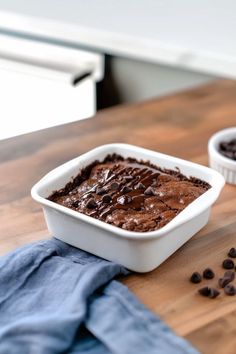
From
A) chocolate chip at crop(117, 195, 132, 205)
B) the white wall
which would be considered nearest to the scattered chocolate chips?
chocolate chip at crop(117, 195, 132, 205)

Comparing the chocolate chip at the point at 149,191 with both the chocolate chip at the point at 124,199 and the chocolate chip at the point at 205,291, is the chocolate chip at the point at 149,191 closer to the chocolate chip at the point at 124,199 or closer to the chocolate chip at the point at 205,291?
the chocolate chip at the point at 124,199

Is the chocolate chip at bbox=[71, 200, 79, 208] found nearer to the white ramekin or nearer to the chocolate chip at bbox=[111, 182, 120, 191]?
the chocolate chip at bbox=[111, 182, 120, 191]

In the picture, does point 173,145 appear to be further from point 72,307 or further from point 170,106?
point 72,307

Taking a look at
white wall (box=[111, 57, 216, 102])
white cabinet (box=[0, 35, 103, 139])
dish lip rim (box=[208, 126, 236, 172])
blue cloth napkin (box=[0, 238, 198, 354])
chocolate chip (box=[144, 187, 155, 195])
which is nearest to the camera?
blue cloth napkin (box=[0, 238, 198, 354])

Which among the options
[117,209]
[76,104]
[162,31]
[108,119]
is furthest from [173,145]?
[76,104]

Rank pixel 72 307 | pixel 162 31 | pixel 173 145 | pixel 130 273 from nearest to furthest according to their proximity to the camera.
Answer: pixel 72 307
pixel 130 273
pixel 173 145
pixel 162 31

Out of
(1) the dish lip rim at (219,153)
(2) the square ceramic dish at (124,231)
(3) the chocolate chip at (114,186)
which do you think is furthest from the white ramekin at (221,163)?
(3) the chocolate chip at (114,186)

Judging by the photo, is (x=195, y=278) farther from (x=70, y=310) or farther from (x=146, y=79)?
(x=146, y=79)
